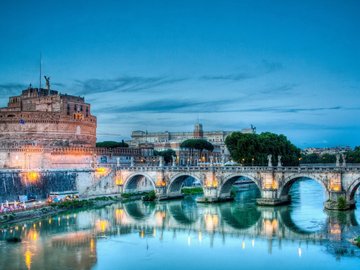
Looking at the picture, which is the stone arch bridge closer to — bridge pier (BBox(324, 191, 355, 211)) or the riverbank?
bridge pier (BBox(324, 191, 355, 211))

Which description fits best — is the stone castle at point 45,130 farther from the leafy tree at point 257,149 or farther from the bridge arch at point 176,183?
the leafy tree at point 257,149

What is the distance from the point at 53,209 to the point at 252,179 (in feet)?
57.9

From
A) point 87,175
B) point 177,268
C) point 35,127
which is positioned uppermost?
point 35,127

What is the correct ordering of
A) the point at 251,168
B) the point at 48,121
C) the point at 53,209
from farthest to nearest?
the point at 48,121
the point at 251,168
the point at 53,209

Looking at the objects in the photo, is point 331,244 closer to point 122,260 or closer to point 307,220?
point 307,220

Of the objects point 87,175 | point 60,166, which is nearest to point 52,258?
point 87,175

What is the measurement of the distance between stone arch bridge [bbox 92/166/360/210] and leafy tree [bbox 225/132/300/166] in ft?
34.4

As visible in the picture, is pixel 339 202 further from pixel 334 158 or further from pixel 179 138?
pixel 179 138

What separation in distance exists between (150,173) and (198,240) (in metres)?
21.4

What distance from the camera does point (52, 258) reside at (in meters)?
26.5

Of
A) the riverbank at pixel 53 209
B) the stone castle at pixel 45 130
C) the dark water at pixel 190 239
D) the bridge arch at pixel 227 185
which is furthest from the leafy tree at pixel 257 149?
the stone castle at pixel 45 130

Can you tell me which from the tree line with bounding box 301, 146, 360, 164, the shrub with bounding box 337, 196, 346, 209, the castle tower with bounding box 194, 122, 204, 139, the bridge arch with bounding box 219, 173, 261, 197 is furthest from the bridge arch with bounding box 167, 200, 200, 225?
the castle tower with bounding box 194, 122, 204, 139

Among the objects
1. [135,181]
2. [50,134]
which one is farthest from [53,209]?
[50,134]

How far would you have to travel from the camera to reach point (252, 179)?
152ft
